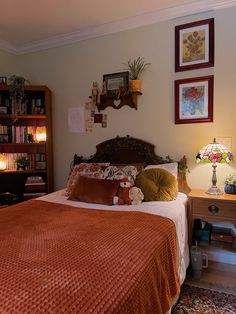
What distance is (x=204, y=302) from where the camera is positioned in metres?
1.76

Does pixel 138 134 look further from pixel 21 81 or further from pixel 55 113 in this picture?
pixel 21 81

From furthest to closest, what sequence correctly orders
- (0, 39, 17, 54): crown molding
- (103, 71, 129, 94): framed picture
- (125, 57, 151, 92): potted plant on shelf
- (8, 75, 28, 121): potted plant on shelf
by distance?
(0, 39, 17, 54): crown molding, (8, 75, 28, 121): potted plant on shelf, (103, 71, 129, 94): framed picture, (125, 57, 151, 92): potted plant on shelf

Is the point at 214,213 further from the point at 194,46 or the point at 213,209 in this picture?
the point at 194,46

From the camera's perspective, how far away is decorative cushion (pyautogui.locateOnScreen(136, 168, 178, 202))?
2.15 m

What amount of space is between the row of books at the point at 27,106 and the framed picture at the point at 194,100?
170cm

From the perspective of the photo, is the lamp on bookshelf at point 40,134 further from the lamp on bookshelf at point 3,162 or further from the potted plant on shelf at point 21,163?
the lamp on bookshelf at point 3,162

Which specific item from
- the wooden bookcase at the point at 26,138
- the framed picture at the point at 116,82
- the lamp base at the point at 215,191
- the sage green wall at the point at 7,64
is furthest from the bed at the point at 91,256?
the sage green wall at the point at 7,64

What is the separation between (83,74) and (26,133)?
105 cm

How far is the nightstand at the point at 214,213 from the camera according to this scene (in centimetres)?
202

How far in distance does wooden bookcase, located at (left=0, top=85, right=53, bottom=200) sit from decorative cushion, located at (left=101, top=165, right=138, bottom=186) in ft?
3.59

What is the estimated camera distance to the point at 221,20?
7.60 ft

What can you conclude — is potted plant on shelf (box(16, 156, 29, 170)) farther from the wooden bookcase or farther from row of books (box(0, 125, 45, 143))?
row of books (box(0, 125, 45, 143))

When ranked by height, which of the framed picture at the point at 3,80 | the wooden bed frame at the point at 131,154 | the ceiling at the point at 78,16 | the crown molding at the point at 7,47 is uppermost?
the ceiling at the point at 78,16

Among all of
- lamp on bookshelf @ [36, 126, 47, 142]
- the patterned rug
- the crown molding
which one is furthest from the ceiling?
the patterned rug
